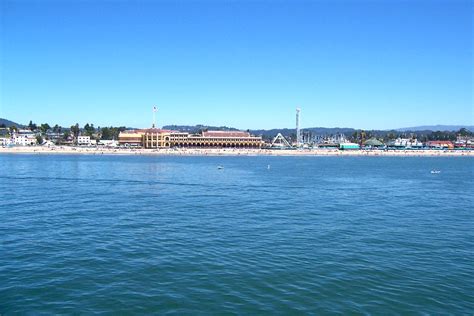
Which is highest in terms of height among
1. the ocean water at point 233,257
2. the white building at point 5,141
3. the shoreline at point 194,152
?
the white building at point 5,141

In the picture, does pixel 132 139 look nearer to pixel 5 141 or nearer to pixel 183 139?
pixel 183 139

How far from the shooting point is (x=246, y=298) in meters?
13.9

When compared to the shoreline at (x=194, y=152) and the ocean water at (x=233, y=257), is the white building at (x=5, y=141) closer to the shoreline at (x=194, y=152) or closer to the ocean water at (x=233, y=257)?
the shoreline at (x=194, y=152)

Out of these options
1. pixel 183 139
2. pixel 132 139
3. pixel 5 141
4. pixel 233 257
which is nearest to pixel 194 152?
pixel 183 139

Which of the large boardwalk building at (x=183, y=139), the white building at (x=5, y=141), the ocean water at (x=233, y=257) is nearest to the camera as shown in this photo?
the ocean water at (x=233, y=257)

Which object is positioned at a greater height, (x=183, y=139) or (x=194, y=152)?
(x=183, y=139)

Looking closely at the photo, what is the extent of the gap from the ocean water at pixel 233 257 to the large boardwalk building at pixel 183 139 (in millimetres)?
152117

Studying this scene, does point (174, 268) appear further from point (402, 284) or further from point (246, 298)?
point (402, 284)

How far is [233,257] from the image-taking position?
1828 centimetres

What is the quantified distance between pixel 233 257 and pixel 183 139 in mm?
174038

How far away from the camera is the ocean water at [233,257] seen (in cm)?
1365

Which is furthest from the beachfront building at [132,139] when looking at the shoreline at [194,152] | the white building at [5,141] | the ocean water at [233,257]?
the ocean water at [233,257]

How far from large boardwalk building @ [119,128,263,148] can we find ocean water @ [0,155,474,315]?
152m

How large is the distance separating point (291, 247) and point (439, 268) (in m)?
6.42
